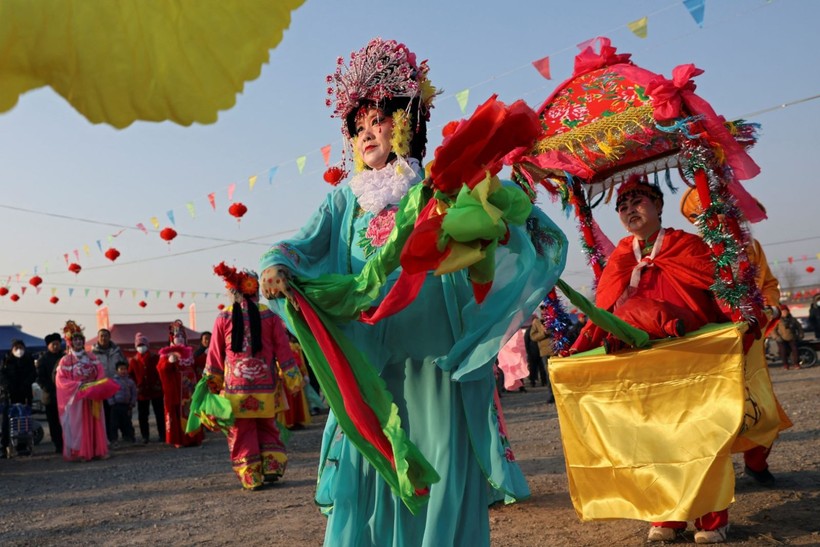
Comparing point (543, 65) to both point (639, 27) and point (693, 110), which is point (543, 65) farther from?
point (693, 110)

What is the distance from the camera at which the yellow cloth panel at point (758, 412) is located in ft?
14.9

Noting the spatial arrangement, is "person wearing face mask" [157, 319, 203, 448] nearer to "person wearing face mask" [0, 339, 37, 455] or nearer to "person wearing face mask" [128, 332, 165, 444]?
"person wearing face mask" [128, 332, 165, 444]

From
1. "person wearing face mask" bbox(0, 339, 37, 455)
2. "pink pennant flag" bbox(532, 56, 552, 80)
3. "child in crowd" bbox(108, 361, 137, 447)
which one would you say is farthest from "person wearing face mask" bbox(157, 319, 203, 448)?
"pink pennant flag" bbox(532, 56, 552, 80)

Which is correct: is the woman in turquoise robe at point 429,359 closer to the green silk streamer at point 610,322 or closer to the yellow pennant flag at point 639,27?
the green silk streamer at point 610,322

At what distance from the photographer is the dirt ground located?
4.52 m

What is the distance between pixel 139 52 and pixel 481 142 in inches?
79.2

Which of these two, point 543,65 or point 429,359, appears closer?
point 429,359

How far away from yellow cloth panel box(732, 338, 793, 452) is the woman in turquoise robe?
1922 millimetres

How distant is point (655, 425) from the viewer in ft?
13.7

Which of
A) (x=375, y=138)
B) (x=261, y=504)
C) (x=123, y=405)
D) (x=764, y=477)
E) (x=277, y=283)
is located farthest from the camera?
(x=123, y=405)

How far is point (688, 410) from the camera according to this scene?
13.5ft

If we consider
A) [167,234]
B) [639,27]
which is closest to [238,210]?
[167,234]

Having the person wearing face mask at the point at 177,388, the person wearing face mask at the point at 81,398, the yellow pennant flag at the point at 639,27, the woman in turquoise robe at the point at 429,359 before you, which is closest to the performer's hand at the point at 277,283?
the woman in turquoise robe at the point at 429,359

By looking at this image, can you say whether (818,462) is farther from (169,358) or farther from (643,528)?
(169,358)
